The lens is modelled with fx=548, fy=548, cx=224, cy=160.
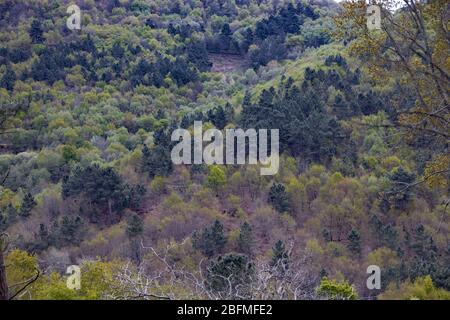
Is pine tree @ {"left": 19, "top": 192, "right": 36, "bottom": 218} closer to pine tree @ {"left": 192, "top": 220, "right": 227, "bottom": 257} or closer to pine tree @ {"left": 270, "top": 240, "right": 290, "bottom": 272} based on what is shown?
pine tree @ {"left": 192, "top": 220, "right": 227, "bottom": 257}

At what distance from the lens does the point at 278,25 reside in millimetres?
47781

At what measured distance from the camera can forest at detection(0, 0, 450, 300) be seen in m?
6.72

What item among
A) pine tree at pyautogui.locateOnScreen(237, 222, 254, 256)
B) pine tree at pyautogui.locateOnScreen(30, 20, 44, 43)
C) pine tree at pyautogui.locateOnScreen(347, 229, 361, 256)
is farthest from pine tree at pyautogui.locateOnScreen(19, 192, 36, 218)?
pine tree at pyautogui.locateOnScreen(30, 20, 44, 43)

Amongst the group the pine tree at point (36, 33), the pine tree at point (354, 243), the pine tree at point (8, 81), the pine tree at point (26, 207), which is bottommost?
the pine tree at point (354, 243)

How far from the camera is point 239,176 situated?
2420 cm

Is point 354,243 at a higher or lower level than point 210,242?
lower

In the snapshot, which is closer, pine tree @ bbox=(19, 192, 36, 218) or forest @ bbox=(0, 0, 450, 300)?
forest @ bbox=(0, 0, 450, 300)

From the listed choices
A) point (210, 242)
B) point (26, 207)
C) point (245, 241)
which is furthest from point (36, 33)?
point (245, 241)

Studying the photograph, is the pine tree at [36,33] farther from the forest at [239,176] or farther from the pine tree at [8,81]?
the pine tree at [8,81]

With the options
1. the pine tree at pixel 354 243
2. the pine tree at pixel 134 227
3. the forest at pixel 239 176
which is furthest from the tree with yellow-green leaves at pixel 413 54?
the pine tree at pixel 134 227

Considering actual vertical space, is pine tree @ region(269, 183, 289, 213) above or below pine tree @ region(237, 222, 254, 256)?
above

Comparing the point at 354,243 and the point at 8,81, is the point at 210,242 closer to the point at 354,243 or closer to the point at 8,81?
the point at 354,243

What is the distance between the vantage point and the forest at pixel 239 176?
6719mm

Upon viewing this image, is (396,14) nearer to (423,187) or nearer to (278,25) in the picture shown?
(423,187)
